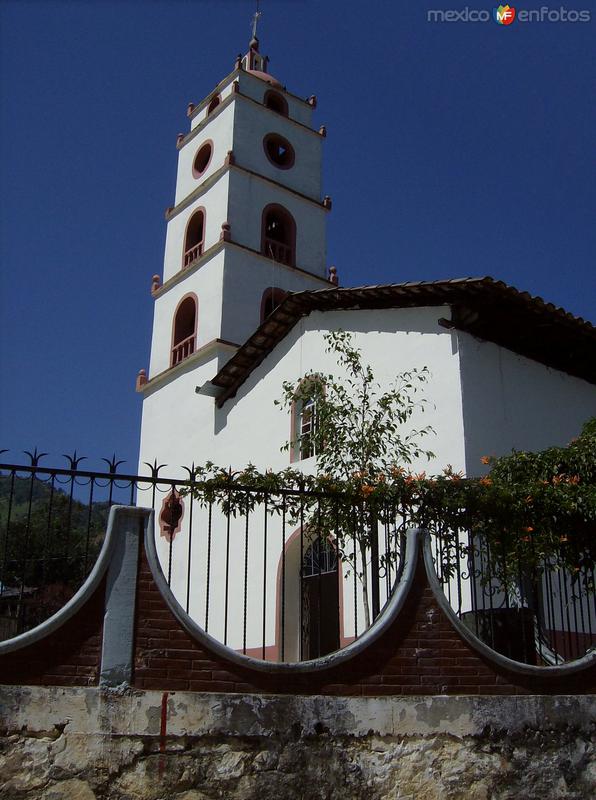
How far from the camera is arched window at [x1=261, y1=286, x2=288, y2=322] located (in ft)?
66.4

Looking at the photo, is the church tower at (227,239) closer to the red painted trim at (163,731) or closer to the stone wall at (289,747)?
the stone wall at (289,747)

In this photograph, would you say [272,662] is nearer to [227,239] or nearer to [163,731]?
[163,731]

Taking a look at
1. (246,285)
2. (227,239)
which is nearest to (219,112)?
(227,239)

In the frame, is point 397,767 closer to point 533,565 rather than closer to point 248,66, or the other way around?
point 533,565

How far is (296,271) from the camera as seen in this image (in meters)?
21.3

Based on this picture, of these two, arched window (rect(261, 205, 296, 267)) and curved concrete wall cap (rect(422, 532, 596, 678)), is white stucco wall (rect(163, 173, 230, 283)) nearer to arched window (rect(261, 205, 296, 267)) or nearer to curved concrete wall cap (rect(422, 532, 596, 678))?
arched window (rect(261, 205, 296, 267))

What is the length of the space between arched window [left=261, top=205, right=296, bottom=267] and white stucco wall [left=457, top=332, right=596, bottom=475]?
29.7ft

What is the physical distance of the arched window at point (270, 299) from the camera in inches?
797

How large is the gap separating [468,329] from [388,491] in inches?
249

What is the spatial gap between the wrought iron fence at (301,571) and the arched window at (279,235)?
722 cm

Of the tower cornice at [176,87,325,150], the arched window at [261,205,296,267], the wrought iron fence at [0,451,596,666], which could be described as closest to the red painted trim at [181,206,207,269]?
the arched window at [261,205,296,267]

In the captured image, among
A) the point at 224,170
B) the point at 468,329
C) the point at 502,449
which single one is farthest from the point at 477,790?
the point at 224,170

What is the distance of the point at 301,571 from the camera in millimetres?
6570

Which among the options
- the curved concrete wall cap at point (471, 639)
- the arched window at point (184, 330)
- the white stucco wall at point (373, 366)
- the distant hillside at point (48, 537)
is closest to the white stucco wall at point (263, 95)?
the arched window at point (184, 330)
